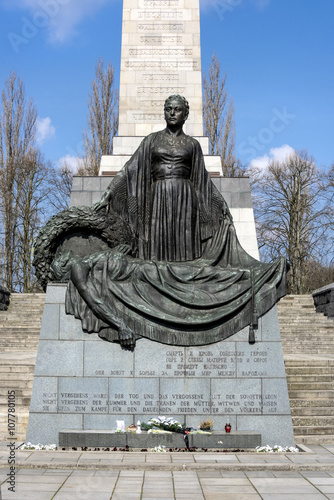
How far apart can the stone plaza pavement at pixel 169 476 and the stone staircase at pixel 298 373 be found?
5.40ft

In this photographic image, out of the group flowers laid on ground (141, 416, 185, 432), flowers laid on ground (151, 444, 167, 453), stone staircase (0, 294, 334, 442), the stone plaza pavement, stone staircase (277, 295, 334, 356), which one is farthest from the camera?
stone staircase (277, 295, 334, 356)

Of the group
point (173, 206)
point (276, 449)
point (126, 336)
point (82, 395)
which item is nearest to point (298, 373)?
point (276, 449)

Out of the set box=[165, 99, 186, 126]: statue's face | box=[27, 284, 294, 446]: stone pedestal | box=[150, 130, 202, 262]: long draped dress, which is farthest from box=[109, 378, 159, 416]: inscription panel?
box=[165, 99, 186, 126]: statue's face

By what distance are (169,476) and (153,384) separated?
2176 millimetres

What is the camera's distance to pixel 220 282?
30.9 feet

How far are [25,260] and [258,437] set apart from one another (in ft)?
90.1

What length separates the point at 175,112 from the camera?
1040 centimetres

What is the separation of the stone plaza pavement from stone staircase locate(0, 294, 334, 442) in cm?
165

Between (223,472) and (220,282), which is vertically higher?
(220,282)

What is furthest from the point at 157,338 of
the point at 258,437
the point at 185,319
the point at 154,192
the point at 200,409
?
the point at 154,192

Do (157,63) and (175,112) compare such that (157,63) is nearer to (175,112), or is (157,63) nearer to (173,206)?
(175,112)

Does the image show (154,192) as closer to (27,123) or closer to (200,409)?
(200,409)

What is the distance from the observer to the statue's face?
10.3 metres

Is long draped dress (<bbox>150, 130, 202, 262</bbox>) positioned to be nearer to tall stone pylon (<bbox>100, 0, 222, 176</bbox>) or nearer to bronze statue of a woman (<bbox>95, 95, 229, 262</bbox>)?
bronze statue of a woman (<bbox>95, 95, 229, 262</bbox>)
